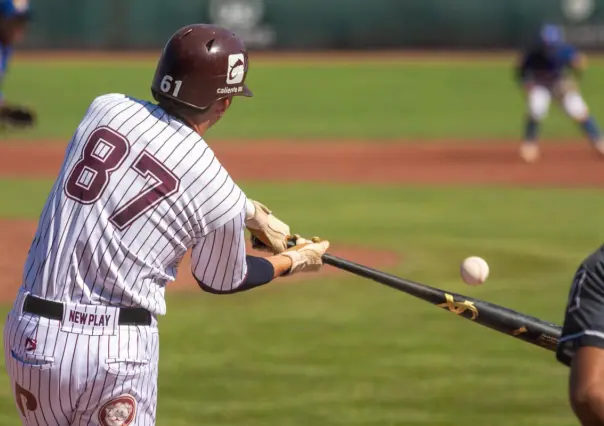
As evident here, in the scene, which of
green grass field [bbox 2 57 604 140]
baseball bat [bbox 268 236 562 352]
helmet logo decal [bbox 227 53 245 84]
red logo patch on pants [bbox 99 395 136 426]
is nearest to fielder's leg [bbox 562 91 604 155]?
green grass field [bbox 2 57 604 140]

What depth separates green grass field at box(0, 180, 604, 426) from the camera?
7027mm

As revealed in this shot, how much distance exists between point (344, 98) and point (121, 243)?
93.0ft

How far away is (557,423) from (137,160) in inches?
153

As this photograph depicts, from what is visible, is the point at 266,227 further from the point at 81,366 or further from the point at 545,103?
the point at 545,103

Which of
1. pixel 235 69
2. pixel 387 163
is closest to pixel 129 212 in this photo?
pixel 235 69

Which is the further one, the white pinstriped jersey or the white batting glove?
the white batting glove

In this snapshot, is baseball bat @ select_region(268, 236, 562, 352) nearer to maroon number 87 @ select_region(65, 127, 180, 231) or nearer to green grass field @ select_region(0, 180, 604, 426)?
maroon number 87 @ select_region(65, 127, 180, 231)

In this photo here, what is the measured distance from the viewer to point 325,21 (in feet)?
119

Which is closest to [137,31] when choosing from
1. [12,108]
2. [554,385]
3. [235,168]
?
[235,168]

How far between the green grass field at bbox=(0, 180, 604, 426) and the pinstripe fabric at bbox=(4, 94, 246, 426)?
2.97m

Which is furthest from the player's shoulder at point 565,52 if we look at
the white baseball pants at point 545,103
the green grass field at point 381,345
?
the green grass field at point 381,345

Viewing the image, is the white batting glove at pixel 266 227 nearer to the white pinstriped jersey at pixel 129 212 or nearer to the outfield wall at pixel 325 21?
the white pinstriped jersey at pixel 129 212

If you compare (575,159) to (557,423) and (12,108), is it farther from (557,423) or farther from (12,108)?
(557,423)

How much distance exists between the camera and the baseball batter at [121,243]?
12.4 feet
